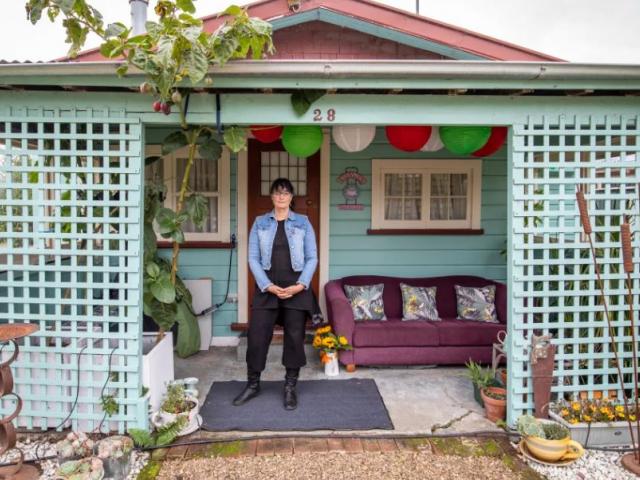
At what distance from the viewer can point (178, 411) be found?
2.81 metres

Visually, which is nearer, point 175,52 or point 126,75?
point 175,52

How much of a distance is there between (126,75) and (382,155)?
9.26ft

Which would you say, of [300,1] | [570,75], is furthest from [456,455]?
Answer: [300,1]

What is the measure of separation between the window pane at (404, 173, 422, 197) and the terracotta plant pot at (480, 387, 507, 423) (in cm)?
232

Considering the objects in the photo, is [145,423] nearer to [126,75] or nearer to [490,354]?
[126,75]

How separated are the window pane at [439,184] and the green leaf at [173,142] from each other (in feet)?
9.38

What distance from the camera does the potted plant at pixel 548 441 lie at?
2.48 m

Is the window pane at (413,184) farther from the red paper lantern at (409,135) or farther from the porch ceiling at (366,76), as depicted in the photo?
the porch ceiling at (366,76)

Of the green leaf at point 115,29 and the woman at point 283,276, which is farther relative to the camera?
the woman at point 283,276

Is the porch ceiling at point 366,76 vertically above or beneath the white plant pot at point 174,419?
above

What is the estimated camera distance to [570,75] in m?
2.53

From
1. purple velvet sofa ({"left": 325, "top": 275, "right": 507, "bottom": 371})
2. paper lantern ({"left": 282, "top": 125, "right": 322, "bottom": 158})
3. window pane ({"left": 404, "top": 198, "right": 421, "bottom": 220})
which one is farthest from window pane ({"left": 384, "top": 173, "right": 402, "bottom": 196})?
paper lantern ({"left": 282, "top": 125, "right": 322, "bottom": 158})

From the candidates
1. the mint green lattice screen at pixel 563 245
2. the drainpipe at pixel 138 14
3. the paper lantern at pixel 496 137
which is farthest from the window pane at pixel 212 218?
the mint green lattice screen at pixel 563 245

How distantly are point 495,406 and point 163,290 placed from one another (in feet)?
8.02
